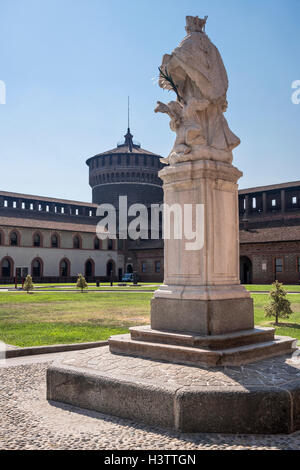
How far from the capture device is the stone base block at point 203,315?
5441mm

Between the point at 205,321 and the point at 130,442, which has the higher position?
the point at 205,321

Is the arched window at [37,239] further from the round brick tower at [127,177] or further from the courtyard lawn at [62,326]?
the courtyard lawn at [62,326]

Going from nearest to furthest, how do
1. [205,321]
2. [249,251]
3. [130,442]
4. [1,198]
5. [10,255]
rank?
[130,442] < [205,321] < [249,251] < [10,255] < [1,198]

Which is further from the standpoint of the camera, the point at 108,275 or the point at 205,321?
the point at 108,275

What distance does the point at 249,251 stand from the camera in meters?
43.8

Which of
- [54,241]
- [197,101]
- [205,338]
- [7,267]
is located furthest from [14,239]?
[205,338]

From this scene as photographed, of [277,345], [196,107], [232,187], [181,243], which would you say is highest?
[196,107]

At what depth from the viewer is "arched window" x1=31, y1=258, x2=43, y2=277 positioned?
54562 mm

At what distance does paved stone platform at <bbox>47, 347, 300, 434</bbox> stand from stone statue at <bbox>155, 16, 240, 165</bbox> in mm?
2794

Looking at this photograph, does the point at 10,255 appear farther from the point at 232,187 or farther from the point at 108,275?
the point at 232,187

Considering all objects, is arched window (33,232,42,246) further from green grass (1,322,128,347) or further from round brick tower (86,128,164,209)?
green grass (1,322,128,347)
